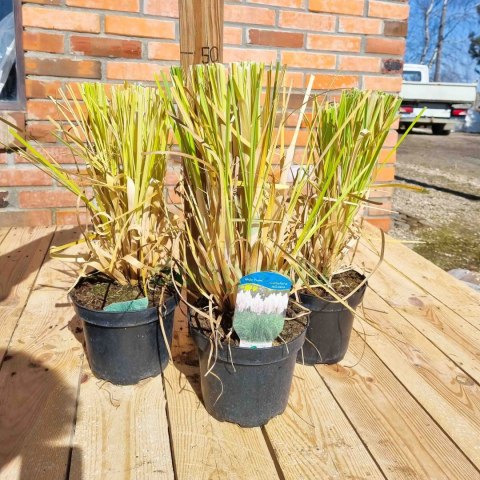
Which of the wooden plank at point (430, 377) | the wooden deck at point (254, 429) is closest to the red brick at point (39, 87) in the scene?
the wooden deck at point (254, 429)

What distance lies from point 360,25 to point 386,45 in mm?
196

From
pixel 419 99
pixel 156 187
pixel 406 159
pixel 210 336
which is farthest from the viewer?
pixel 419 99

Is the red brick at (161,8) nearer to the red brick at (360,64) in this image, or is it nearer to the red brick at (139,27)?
the red brick at (139,27)

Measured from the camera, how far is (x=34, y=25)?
7.25 ft

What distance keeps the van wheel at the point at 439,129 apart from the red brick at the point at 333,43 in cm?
1136

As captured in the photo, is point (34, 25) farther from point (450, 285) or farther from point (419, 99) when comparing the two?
point (419, 99)

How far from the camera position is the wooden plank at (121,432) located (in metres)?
0.97

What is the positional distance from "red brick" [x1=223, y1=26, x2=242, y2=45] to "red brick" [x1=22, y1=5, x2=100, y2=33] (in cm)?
62

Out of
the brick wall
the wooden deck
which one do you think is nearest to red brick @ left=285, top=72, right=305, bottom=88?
the brick wall

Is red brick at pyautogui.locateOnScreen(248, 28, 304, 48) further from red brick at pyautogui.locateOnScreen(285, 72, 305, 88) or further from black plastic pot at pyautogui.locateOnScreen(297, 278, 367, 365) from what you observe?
black plastic pot at pyautogui.locateOnScreen(297, 278, 367, 365)

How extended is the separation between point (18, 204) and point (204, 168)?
171 cm

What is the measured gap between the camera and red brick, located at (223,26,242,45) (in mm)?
2438

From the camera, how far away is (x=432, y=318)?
5.56 ft

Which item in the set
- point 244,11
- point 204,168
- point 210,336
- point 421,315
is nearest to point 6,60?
point 244,11
